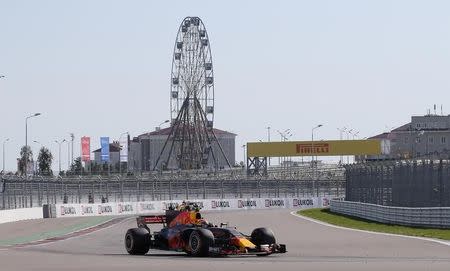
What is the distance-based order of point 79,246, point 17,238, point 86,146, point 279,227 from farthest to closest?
point 86,146
point 279,227
point 17,238
point 79,246

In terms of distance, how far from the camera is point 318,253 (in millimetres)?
25344

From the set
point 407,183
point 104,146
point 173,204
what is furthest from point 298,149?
point 407,183

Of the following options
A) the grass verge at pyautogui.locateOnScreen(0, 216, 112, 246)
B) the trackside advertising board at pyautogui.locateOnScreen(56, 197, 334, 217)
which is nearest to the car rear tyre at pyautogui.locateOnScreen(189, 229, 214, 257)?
the grass verge at pyautogui.locateOnScreen(0, 216, 112, 246)

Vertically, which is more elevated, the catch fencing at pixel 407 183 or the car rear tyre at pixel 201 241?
the catch fencing at pixel 407 183

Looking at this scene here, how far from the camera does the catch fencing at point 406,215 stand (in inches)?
1470

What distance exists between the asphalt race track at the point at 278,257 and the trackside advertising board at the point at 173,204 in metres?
25.1

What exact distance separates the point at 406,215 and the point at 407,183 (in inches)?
58.8

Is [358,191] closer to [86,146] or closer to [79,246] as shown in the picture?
[79,246]

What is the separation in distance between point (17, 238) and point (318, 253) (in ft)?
46.2

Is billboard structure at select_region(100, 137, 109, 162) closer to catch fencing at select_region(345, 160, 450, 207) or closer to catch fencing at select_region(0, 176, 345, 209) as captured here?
catch fencing at select_region(0, 176, 345, 209)

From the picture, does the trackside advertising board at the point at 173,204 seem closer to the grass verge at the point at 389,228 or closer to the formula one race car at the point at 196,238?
the grass verge at the point at 389,228

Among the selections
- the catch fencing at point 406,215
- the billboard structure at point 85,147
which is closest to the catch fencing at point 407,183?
the catch fencing at point 406,215

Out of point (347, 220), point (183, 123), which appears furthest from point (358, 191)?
point (183, 123)

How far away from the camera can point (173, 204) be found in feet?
217
